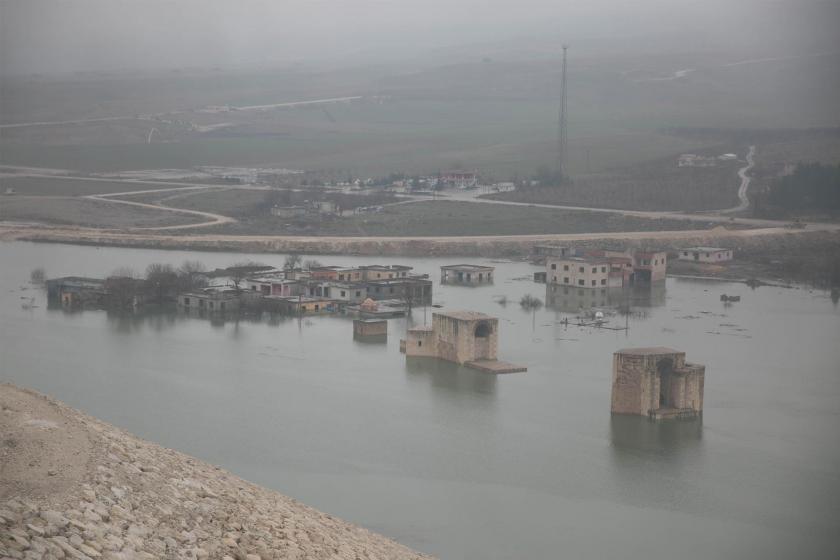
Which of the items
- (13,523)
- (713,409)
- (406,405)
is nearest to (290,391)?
(406,405)

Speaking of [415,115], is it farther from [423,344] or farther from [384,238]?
[423,344]

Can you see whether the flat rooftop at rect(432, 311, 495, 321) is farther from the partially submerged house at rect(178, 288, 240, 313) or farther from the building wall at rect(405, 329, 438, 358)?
the partially submerged house at rect(178, 288, 240, 313)

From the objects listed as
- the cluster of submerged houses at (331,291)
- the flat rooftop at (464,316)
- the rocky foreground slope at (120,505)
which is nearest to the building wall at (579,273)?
the cluster of submerged houses at (331,291)

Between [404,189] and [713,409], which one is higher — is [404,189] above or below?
above

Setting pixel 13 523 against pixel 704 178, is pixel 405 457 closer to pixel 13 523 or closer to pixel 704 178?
pixel 13 523

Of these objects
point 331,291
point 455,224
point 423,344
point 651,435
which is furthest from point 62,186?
point 651,435

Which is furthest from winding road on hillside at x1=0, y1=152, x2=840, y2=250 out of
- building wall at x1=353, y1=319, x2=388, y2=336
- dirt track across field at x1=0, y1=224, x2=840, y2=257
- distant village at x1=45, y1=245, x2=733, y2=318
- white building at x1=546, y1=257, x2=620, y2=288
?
building wall at x1=353, y1=319, x2=388, y2=336
